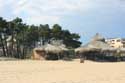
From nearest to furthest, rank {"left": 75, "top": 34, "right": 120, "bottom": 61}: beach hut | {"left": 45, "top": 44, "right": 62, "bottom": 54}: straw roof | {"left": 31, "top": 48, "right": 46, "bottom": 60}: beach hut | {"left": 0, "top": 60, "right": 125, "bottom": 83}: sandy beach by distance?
{"left": 0, "top": 60, "right": 125, "bottom": 83}: sandy beach
{"left": 45, "top": 44, "right": 62, "bottom": 54}: straw roof
{"left": 75, "top": 34, "right": 120, "bottom": 61}: beach hut
{"left": 31, "top": 48, "right": 46, "bottom": 60}: beach hut

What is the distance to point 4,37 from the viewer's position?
1433 inches

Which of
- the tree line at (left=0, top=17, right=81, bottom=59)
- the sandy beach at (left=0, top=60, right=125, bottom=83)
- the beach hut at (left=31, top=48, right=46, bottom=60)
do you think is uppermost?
the tree line at (left=0, top=17, right=81, bottom=59)

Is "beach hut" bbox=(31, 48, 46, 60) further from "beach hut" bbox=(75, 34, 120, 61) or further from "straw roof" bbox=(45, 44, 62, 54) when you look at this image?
"beach hut" bbox=(75, 34, 120, 61)

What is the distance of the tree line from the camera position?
36.3 m

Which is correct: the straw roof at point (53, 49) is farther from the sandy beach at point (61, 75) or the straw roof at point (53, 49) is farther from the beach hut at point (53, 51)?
the sandy beach at point (61, 75)

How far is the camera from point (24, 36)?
36906 millimetres

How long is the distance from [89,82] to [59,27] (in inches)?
1114

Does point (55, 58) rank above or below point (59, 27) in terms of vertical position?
below

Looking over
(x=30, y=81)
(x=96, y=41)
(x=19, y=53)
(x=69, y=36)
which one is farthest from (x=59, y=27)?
(x=30, y=81)

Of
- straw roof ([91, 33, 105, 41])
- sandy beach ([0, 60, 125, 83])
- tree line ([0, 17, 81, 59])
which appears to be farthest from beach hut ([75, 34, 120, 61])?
sandy beach ([0, 60, 125, 83])

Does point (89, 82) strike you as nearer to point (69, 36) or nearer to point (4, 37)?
point (4, 37)

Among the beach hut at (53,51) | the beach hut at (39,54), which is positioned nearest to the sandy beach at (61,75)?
the beach hut at (53,51)

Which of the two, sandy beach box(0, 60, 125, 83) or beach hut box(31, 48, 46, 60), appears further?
beach hut box(31, 48, 46, 60)

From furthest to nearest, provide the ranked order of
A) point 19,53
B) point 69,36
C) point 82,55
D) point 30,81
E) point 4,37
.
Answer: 1. point 69,36
2. point 19,53
3. point 4,37
4. point 82,55
5. point 30,81
